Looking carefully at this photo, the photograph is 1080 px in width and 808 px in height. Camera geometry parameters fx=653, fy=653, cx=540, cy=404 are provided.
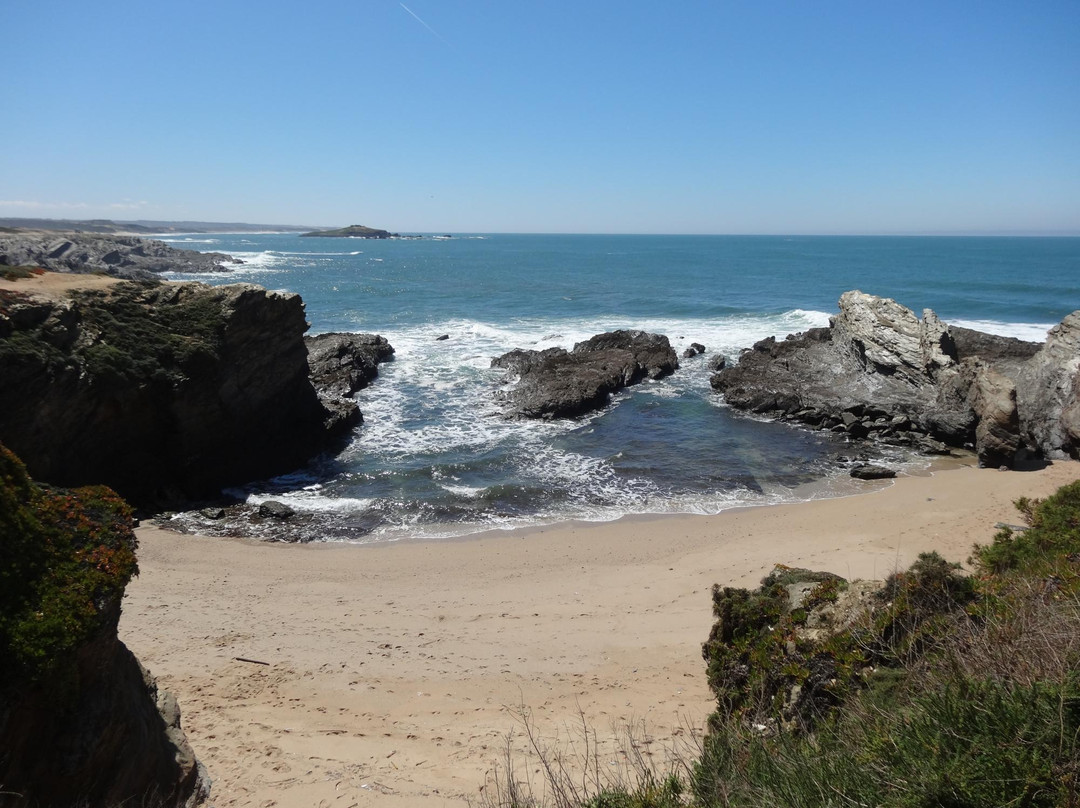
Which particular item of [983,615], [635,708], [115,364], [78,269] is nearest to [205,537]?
[115,364]

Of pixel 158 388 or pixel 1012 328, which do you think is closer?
pixel 158 388

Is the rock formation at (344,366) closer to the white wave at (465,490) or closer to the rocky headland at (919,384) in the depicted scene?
the white wave at (465,490)

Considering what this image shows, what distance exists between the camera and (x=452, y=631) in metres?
11.2

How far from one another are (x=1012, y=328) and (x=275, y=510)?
4044cm

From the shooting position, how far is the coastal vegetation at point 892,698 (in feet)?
12.8

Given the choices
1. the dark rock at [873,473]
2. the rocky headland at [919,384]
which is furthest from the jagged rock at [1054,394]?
the dark rock at [873,473]

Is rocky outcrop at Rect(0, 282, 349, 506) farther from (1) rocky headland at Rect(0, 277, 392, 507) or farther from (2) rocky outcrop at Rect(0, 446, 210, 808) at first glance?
(2) rocky outcrop at Rect(0, 446, 210, 808)

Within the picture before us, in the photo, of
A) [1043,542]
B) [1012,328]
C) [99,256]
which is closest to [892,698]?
[1043,542]

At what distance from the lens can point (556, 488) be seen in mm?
17969

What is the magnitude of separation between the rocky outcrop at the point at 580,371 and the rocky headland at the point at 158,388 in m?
7.03

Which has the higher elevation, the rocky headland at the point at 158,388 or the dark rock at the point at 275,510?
the rocky headland at the point at 158,388

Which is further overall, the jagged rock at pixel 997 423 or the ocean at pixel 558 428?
the jagged rock at pixel 997 423

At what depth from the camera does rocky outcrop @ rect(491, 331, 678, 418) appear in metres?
24.5

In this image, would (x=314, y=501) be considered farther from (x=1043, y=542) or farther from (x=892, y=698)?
(x=1043, y=542)
